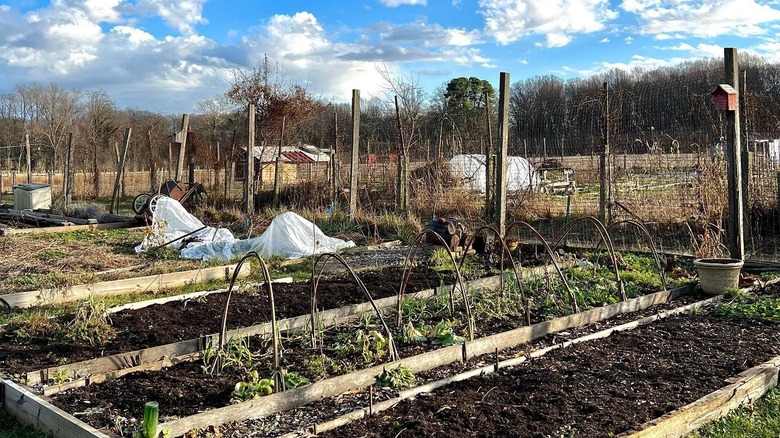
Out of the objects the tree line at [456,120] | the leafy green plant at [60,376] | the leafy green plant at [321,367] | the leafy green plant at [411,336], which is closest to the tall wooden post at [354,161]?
the tree line at [456,120]

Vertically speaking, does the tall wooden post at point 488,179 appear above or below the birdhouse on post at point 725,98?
below

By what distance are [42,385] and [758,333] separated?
5.03 meters

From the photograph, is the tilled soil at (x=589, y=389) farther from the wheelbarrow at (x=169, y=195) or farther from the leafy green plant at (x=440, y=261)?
the wheelbarrow at (x=169, y=195)

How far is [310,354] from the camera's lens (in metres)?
4.36

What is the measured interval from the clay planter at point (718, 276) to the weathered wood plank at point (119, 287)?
5069 mm

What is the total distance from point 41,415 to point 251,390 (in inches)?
42.1

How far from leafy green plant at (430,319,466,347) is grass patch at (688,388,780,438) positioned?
1703mm

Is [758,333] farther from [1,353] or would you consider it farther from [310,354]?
[1,353]

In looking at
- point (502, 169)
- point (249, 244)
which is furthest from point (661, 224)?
point (249, 244)

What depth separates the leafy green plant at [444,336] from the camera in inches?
180

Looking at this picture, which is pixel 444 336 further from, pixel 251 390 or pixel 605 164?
pixel 605 164

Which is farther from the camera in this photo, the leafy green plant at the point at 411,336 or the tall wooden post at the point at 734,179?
the tall wooden post at the point at 734,179

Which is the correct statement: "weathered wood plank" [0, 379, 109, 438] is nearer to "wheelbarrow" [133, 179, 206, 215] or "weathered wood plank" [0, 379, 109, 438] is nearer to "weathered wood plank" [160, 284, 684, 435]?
"weathered wood plank" [160, 284, 684, 435]

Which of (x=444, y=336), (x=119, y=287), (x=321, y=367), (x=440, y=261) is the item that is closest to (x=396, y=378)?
(x=321, y=367)
